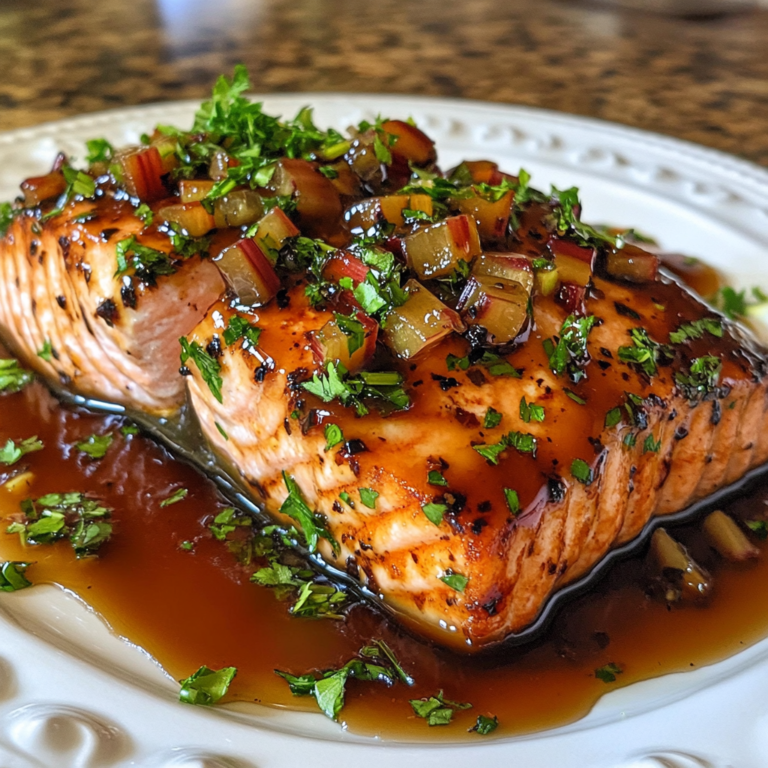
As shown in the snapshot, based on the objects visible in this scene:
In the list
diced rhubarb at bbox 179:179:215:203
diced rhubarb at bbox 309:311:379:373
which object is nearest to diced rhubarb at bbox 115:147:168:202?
diced rhubarb at bbox 179:179:215:203

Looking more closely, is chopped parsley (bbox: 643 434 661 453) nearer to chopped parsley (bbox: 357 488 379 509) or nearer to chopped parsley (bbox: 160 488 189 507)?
chopped parsley (bbox: 357 488 379 509)

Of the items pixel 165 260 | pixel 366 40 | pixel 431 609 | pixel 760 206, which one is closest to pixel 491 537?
pixel 431 609

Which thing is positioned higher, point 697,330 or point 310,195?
point 310,195

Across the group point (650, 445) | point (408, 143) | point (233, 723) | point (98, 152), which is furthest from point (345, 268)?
point (98, 152)

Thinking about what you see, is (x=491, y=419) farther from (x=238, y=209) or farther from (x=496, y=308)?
(x=238, y=209)

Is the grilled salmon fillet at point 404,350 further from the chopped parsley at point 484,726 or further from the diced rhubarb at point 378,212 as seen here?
the chopped parsley at point 484,726

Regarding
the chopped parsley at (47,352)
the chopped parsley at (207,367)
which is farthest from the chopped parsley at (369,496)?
the chopped parsley at (47,352)

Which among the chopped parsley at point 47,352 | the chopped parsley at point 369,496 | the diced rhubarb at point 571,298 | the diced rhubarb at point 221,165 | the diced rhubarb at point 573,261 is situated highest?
the diced rhubarb at point 221,165
